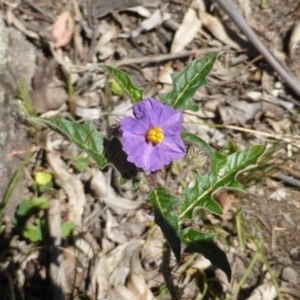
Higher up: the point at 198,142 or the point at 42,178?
the point at 198,142

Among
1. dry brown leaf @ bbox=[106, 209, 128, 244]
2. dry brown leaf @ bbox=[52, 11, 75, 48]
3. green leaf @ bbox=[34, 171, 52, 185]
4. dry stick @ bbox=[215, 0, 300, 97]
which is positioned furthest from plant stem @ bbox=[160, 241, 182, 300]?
dry brown leaf @ bbox=[52, 11, 75, 48]

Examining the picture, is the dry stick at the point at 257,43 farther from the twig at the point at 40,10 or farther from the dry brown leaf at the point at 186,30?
the twig at the point at 40,10

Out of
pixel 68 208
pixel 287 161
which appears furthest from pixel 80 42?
pixel 287 161

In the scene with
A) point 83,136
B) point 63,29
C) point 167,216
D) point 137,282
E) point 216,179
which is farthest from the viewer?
point 63,29

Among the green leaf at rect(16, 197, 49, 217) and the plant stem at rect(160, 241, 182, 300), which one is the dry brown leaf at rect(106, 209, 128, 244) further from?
the plant stem at rect(160, 241, 182, 300)

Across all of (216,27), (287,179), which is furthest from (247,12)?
(287,179)

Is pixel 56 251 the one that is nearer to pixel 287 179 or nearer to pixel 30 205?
pixel 30 205

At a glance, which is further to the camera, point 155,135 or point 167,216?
point 155,135

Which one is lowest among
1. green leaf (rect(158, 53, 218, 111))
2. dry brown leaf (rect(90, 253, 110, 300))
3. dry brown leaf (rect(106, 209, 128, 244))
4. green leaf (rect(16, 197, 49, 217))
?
dry brown leaf (rect(90, 253, 110, 300))

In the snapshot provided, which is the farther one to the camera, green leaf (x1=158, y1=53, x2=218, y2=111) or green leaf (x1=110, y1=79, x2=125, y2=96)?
green leaf (x1=110, y1=79, x2=125, y2=96)
